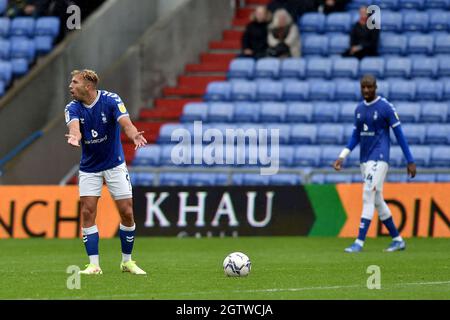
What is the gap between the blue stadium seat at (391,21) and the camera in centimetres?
2539

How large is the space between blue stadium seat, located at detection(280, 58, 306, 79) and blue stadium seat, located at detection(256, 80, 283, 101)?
0.45 metres

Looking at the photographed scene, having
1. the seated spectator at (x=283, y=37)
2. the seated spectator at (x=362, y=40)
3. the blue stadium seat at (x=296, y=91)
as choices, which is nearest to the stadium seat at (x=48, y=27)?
the seated spectator at (x=283, y=37)

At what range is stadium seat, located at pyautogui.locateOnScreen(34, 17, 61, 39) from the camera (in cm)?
2645

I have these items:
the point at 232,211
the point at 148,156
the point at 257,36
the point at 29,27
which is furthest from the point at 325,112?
the point at 29,27

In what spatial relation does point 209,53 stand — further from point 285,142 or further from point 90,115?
point 90,115

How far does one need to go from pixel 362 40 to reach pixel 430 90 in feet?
5.99

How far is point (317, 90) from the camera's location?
24.7 m

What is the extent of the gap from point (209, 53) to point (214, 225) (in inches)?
288

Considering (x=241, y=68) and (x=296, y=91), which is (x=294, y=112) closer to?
(x=296, y=91)

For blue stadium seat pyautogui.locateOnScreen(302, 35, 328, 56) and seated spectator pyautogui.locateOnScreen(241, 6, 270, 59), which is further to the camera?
blue stadium seat pyautogui.locateOnScreen(302, 35, 328, 56)

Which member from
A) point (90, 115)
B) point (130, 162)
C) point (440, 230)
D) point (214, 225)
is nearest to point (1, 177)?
point (130, 162)

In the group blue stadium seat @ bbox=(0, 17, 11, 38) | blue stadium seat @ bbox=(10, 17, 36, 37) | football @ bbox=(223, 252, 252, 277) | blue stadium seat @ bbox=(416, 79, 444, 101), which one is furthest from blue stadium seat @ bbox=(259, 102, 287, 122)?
football @ bbox=(223, 252, 252, 277)

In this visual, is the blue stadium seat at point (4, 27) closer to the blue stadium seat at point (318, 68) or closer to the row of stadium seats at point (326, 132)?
the row of stadium seats at point (326, 132)

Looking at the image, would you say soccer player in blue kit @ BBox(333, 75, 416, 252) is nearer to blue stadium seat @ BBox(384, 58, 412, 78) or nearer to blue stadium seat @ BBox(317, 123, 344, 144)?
blue stadium seat @ BBox(317, 123, 344, 144)
